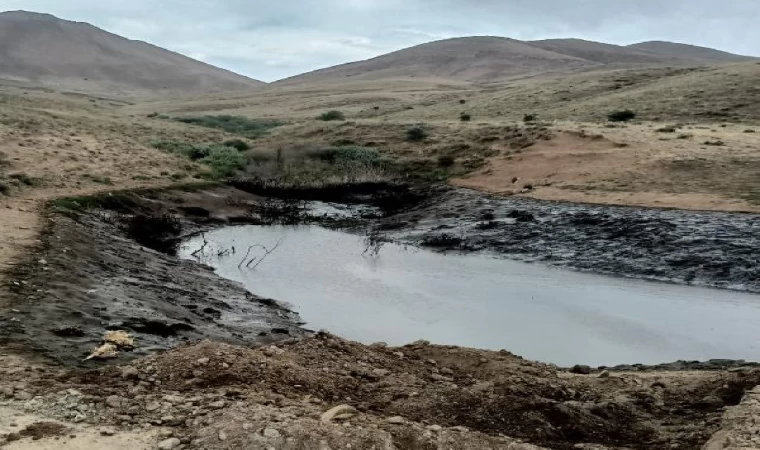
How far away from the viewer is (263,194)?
2791 cm

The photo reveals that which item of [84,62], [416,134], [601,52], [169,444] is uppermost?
[601,52]

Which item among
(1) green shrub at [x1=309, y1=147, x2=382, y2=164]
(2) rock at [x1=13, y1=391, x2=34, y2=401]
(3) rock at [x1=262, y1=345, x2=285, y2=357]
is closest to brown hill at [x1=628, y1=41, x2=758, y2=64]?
(1) green shrub at [x1=309, y1=147, x2=382, y2=164]

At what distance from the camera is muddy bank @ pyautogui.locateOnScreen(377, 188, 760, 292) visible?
638 inches

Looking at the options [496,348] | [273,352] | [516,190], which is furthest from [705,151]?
[273,352]

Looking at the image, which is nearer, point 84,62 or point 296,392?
point 296,392

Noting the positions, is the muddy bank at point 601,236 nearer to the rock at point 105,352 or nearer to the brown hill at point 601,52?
the rock at point 105,352

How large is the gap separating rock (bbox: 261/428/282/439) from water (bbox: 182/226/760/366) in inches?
244

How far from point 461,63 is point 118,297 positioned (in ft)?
459

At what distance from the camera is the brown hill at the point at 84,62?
13288 centimetres

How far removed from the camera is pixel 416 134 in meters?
34.0

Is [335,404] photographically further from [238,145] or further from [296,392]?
[238,145]

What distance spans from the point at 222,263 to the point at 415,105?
151 ft

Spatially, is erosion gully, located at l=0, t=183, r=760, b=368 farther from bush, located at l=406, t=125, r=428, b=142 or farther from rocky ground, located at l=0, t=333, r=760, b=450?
bush, located at l=406, t=125, r=428, b=142

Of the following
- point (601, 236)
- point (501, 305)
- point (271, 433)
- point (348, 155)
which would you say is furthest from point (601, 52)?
point (271, 433)
